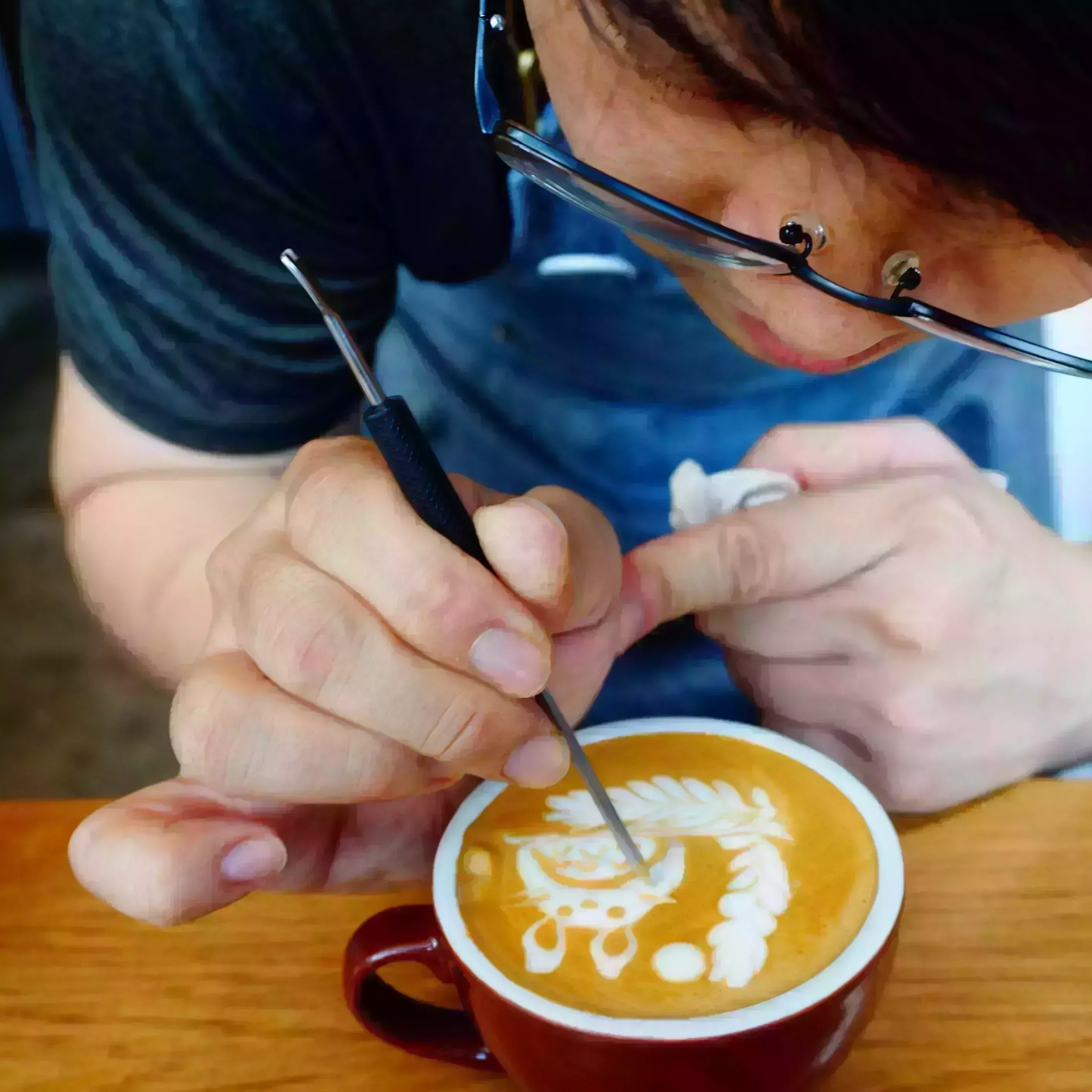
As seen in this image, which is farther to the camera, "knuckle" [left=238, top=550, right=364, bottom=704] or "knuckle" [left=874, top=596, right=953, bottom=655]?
"knuckle" [left=874, top=596, right=953, bottom=655]

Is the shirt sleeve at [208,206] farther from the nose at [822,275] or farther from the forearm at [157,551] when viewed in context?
the nose at [822,275]

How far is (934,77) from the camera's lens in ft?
0.76

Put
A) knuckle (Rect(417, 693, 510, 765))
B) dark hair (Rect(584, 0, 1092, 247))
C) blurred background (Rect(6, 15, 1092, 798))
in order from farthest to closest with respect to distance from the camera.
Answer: blurred background (Rect(6, 15, 1092, 798)) → knuckle (Rect(417, 693, 510, 765)) → dark hair (Rect(584, 0, 1092, 247))

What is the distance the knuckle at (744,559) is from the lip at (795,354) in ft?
0.26

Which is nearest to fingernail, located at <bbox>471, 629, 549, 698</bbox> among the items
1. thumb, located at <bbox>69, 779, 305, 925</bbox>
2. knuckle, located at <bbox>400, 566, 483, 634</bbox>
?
knuckle, located at <bbox>400, 566, 483, 634</bbox>

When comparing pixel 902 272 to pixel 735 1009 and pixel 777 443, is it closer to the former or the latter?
pixel 777 443

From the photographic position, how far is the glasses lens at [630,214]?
343 mm

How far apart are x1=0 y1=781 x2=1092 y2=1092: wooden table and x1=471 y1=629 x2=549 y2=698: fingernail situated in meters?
0.17

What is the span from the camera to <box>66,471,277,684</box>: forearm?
461 mm

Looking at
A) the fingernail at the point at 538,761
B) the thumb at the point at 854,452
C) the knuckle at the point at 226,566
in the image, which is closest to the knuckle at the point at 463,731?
the fingernail at the point at 538,761

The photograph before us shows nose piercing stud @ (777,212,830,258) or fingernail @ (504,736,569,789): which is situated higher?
nose piercing stud @ (777,212,830,258)

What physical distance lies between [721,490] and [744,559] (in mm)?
50

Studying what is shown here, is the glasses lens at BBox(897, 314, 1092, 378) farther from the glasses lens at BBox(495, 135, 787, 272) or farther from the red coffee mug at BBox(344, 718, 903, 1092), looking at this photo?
the red coffee mug at BBox(344, 718, 903, 1092)

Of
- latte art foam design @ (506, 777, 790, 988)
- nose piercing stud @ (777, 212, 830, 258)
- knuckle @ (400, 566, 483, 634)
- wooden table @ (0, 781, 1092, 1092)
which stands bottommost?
wooden table @ (0, 781, 1092, 1092)
